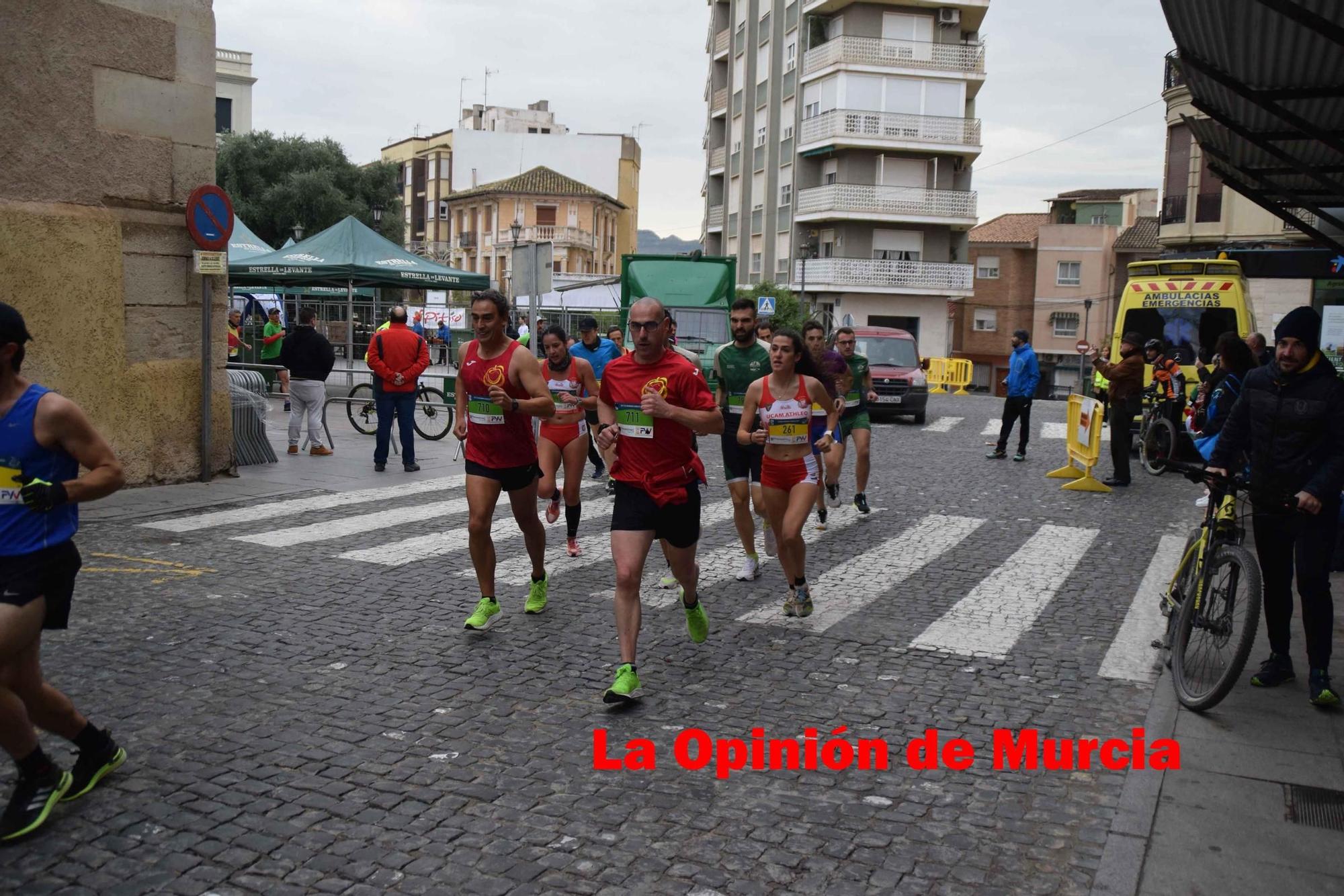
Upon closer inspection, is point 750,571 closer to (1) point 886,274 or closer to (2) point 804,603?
(2) point 804,603

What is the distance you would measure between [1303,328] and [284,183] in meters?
53.2

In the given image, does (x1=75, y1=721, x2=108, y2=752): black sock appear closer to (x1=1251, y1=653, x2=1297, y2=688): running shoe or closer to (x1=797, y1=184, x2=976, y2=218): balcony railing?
(x1=1251, y1=653, x2=1297, y2=688): running shoe

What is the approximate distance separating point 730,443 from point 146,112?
7.05 metres

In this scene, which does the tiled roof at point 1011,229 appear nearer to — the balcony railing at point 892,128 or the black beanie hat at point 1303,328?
the balcony railing at point 892,128

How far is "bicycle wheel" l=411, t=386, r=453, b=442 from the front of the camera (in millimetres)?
18188

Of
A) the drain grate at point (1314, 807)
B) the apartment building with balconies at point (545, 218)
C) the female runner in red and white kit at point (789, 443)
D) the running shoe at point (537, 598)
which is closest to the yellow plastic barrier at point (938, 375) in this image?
the female runner in red and white kit at point (789, 443)

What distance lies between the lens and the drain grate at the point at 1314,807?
4562 millimetres

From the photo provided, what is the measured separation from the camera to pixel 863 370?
12.0 meters

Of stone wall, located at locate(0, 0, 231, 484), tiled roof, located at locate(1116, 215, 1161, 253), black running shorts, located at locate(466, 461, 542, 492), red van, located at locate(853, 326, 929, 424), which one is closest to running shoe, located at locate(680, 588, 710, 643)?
black running shorts, located at locate(466, 461, 542, 492)

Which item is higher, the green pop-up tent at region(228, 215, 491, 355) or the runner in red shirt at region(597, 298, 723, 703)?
the green pop-up tent at region(228, 215, 491, 355)

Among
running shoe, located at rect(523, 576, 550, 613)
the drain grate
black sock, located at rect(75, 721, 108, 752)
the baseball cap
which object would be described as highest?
the baseball cap

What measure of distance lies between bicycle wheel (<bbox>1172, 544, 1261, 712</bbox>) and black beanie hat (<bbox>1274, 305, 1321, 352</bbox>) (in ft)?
3.42

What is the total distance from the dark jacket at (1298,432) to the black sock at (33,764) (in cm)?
541

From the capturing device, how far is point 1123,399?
14539mm
